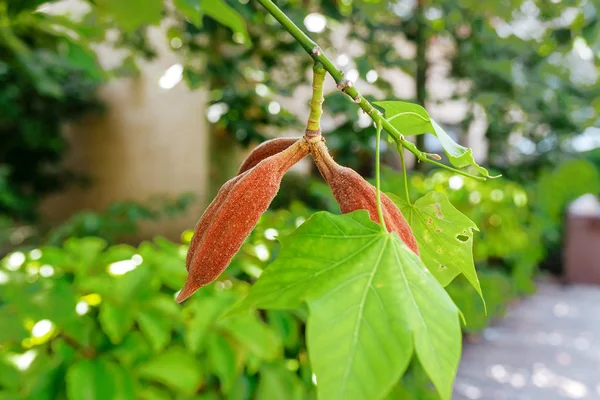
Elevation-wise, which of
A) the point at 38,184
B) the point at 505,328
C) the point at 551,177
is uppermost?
the point at 551,177

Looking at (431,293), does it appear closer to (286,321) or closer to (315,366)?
(315,366)

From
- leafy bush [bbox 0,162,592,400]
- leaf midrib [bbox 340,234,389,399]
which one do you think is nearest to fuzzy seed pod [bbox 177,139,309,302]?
leaf midrib [bbox 340,234,389,399]

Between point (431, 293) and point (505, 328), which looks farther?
point (505, 328)

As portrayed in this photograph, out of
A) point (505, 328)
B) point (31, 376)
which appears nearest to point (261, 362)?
point (31, 376)

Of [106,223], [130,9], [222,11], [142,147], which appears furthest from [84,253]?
[142,147]

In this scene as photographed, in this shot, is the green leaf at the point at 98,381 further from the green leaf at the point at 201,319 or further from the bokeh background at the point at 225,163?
the green leaf at the point at 201,319

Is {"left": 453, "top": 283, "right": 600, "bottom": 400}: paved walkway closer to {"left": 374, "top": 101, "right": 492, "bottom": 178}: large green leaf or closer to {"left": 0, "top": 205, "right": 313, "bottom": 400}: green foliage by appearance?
{"left": 0, "top": 205, "right": 313, "bottom": 400}: green foliage

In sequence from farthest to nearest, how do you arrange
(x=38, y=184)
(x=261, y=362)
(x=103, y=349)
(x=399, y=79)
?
(x=38, y=184) < (x=399, y=79) < (x=261, y=362) < (x=103, y=349)

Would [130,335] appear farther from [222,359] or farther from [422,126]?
[422,126]
